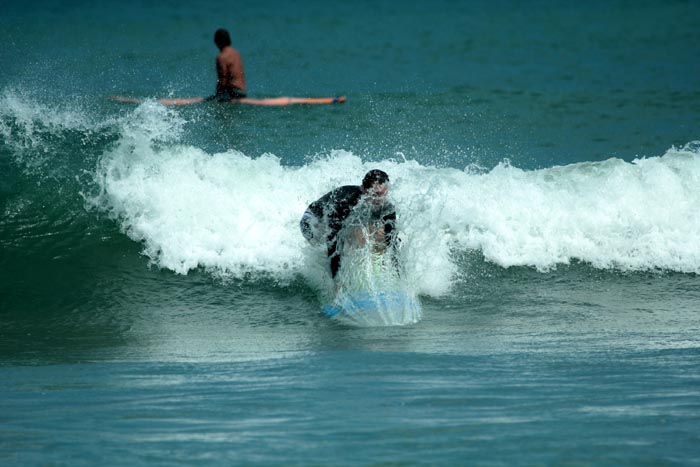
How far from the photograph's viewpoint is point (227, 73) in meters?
A: 17.6

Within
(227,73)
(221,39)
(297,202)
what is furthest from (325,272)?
(221,39)

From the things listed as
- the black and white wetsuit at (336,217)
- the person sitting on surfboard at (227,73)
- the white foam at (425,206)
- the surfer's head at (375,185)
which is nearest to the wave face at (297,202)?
the white foam at (425,206)

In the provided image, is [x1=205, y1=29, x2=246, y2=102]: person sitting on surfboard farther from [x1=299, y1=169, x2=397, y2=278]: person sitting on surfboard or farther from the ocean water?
[x1=299, y1=169, x2=397, y2=278]: person sitting on surfboard

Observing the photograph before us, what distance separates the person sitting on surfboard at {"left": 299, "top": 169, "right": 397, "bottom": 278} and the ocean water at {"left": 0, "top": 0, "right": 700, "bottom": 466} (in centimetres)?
42

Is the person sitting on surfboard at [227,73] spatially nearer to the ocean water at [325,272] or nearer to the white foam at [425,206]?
the ocean water at [325,272]

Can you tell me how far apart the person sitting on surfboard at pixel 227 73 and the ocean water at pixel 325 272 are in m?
0.42

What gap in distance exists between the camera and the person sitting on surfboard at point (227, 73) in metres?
17.5

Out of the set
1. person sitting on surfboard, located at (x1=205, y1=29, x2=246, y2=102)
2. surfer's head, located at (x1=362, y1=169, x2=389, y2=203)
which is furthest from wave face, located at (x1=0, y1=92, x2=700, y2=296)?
person sitting on surfboard, located at (x1=205, y1=29, x2=246, y2=102)

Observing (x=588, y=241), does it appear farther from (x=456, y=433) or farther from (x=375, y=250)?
(x=456, y=433)

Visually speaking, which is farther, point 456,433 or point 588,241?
point 588,241

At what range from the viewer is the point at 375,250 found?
809 centimetres

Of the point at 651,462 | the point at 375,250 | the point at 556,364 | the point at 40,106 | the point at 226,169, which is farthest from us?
the point at 40,106

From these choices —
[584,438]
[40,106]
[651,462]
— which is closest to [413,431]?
[584,438]

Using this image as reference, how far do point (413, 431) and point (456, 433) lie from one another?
0.65 ft
